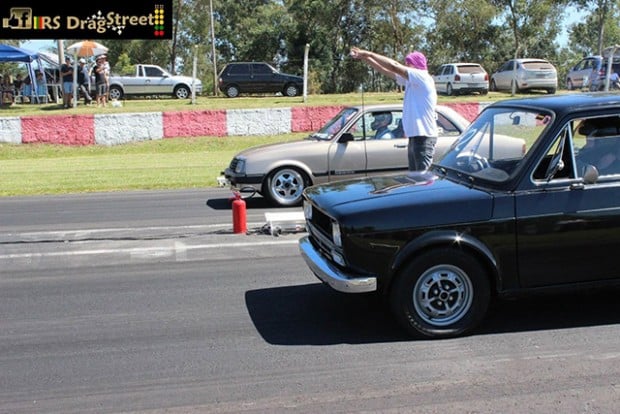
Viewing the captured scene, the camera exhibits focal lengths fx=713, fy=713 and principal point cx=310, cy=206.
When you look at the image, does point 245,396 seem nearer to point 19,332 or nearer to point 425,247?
point 425,247

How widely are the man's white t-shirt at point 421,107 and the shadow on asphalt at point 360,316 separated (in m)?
2.29

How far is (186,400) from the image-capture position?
13.1ft

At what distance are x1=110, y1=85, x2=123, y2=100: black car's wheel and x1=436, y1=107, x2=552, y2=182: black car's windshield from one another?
1119 inches

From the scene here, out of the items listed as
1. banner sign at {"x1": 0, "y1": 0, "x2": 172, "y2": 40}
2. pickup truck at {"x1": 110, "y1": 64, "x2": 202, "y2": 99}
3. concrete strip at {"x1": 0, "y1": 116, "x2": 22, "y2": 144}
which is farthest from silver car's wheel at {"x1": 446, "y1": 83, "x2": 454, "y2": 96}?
concrete strip at {"x1": 0, "y1": 116, "x2": 22, "y2": 144}

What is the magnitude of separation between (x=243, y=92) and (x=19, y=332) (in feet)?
94.9

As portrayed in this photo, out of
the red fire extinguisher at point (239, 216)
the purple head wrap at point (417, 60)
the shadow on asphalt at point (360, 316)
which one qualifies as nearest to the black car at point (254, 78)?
the red fire extinguisher at point (239, 216)

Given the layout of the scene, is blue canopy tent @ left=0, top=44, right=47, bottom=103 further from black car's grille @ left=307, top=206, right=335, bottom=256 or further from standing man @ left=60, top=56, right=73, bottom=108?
black car's grille @ left=307, top=206, right=335, bottom=256

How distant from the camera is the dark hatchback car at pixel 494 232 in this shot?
466cm

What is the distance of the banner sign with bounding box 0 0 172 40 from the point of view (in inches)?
997

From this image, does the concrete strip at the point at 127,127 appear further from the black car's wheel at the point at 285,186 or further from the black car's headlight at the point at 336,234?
the black car's headlight at the point at 336,234

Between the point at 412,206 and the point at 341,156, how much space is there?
575 cm

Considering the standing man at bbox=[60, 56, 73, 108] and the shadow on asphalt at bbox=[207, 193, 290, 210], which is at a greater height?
the standing man at bbox=[60, 56, 73, 108]

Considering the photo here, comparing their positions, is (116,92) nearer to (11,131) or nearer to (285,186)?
(11,131)

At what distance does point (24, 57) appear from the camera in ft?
92.0
